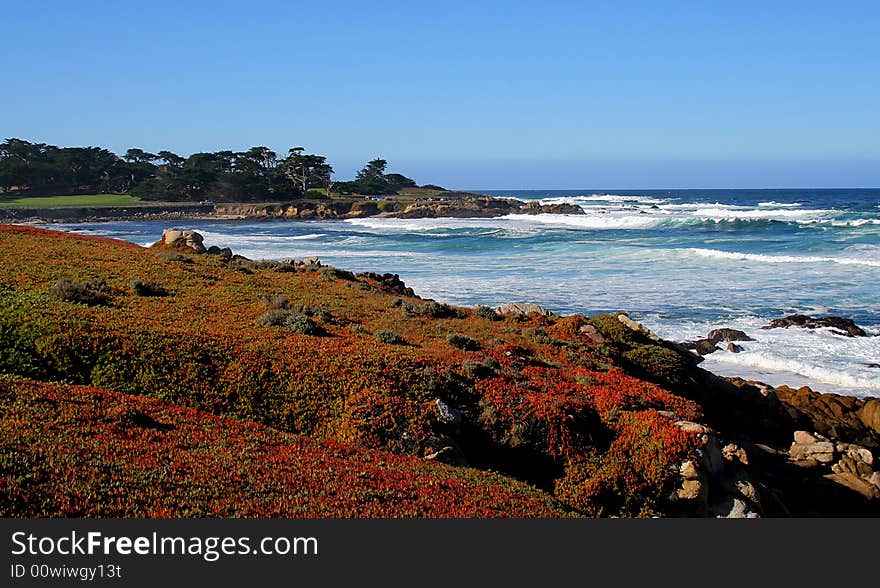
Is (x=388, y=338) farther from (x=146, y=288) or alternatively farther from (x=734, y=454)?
(x=734, y=454)

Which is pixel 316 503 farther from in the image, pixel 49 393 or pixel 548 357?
pixel 548 357

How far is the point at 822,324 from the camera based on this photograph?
26.1 metres

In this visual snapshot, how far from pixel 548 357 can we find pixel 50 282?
10.9 meters

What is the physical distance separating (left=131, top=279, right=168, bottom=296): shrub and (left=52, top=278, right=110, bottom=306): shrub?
34.7 inches

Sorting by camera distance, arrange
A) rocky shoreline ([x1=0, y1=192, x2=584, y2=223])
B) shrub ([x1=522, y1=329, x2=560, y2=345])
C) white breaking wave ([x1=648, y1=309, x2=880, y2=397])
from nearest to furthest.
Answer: shrub ([x1=522, y1=329, x2=560, y2=345])
white breaking wave ([x1=648, y1=309, x2=880, y2=397])
rocky shoreline ([x1=0, y1=192, x2=584, y2=223])

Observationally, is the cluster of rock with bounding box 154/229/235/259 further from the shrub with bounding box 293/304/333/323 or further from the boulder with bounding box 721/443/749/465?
the boulder with bounding box 721/443/749/465

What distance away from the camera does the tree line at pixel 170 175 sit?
379 feet

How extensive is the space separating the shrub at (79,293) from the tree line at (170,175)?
106844mm

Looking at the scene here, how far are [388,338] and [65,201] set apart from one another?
105 meters

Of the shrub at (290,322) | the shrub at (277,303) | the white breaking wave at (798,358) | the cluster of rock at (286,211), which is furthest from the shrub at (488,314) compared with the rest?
the cluster of rock at (286,211)

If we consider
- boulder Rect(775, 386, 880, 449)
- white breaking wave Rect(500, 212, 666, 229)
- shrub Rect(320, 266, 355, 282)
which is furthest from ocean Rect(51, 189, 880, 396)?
shrub Rect(320, 266, 355, 282)

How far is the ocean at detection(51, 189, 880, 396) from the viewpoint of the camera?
2327cm

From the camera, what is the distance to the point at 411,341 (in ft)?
47.0

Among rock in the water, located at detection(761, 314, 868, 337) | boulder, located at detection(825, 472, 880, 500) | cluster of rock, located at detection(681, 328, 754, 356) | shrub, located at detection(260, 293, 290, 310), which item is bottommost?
boulder, located at detection(825, 472, 880, 500)
